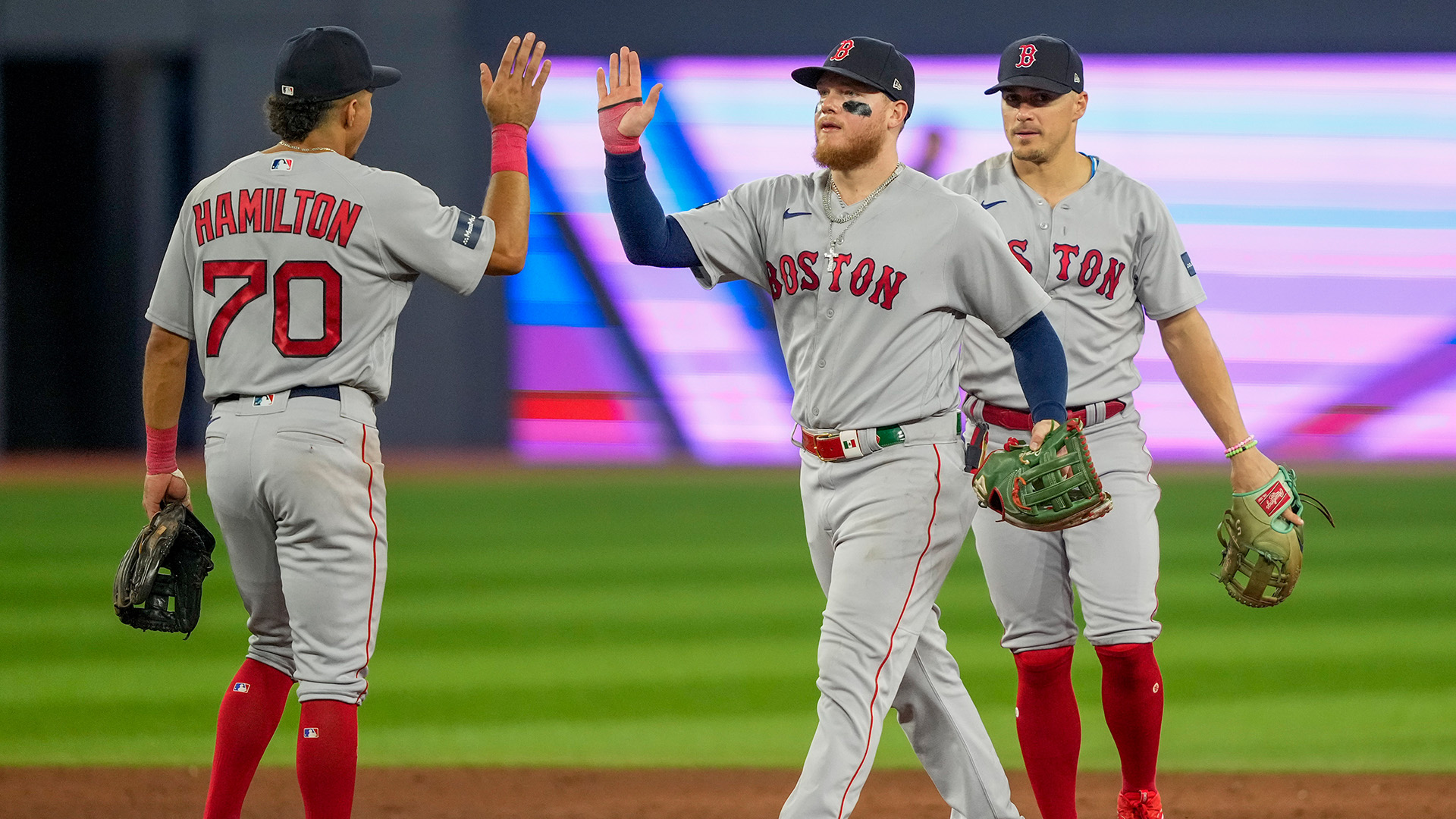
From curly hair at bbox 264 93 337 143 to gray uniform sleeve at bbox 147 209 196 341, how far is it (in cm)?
27

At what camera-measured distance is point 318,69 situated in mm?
2900

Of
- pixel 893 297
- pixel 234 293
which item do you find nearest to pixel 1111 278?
pixel 893 297

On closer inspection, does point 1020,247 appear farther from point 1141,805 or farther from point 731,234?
point 1141,805

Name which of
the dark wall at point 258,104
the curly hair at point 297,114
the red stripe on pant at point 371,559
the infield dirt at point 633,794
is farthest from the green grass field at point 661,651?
the dark wall at point 258,104

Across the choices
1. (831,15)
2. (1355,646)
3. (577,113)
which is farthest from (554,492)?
(1355,646)

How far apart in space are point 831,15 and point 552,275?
3.75m

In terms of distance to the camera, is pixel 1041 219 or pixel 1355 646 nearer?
pixel 1041 219

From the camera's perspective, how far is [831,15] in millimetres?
13977

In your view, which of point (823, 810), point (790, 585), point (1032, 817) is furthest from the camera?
point (790, 585)

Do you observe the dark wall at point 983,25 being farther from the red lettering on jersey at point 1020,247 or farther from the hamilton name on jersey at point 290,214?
the hamilton name on jersey at point 290,214

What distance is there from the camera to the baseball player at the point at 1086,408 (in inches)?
133

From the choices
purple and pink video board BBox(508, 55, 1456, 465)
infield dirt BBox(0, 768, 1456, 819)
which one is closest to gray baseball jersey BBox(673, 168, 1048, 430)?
infield dirt BBox(0, 768, 1456, 819)

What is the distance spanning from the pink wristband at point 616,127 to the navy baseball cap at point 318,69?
50 cm

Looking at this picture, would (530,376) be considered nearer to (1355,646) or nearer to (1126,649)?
(1355,646)
